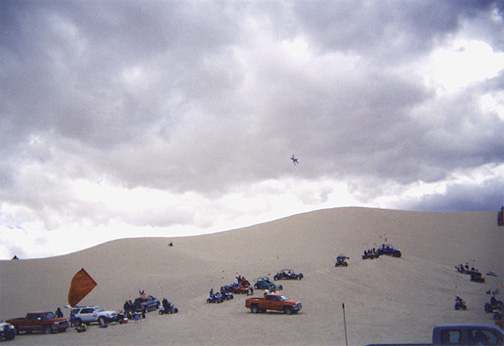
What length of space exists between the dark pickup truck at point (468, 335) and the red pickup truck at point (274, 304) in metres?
13.9

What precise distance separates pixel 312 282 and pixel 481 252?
29814mm

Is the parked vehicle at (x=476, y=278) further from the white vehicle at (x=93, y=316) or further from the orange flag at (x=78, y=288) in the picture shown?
the orange flag at (x=78, y=288)

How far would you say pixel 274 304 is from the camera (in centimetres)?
2156

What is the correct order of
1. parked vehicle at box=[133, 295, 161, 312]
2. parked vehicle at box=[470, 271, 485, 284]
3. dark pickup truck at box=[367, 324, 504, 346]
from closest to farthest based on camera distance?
1. dark pickup truck at box=[367, 324, 504, 346]
2. parked vehicle at box=[133, 295, 161, 312]
3. parked vehicle at box=[470, 271, 485, 284]

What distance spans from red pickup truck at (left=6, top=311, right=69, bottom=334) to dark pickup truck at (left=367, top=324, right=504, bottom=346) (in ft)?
66.8

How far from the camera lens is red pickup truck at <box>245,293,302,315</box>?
21078 millimetres

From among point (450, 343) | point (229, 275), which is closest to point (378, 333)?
point (450, 343)

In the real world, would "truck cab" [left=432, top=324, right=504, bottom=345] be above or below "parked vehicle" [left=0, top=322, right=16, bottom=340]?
above

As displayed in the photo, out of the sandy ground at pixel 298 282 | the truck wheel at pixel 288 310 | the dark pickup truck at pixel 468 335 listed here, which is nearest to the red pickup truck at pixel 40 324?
the sandy ground at pixel 298 282

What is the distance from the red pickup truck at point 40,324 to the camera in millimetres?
20391

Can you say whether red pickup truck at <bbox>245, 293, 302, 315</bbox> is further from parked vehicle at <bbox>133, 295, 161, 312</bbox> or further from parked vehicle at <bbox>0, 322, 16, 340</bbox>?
parked vehicle at <bbox>0, 322, 16, 340</bbox>

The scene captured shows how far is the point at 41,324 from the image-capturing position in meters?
20.4

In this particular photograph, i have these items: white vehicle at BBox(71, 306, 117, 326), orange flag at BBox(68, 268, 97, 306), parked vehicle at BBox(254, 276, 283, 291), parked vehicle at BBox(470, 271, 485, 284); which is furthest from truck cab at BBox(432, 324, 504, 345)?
parked vehicle at BBox(470, 271, 485, 284)

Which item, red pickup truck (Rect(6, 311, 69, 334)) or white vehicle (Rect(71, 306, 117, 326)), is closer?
red pickup truck (Rect(6, 311, 69, 334))
